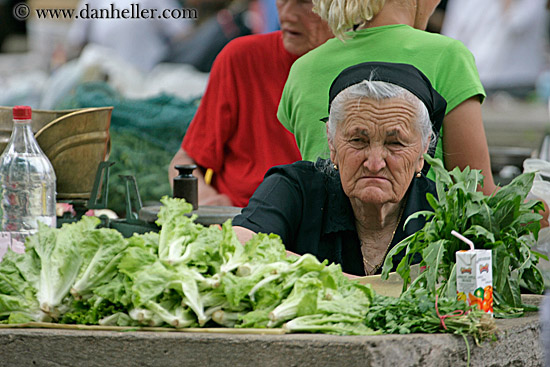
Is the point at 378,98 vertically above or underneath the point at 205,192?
above

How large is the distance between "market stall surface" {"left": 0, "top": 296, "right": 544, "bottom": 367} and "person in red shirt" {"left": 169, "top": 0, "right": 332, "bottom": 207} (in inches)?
90.6

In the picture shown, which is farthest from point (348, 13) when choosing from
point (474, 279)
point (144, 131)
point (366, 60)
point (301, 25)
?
point (144, 131)

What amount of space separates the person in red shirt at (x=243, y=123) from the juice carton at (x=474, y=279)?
212 centimetres

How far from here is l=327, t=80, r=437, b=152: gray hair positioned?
8.52ft

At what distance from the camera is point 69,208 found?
4461 mm

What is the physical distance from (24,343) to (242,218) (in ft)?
3.31

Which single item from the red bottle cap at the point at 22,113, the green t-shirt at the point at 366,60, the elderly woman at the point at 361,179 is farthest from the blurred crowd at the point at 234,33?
the red bottle cap at the point at 22,113

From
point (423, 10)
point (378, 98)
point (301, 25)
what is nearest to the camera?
point (378, 98)

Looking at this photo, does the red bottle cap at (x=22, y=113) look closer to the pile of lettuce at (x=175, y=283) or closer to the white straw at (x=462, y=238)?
the pile of lettuce at (x=175, y=283)

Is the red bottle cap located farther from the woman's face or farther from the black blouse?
the woman's face

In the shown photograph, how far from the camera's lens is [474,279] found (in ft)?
6.43

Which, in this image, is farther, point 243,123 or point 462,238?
point 243,123

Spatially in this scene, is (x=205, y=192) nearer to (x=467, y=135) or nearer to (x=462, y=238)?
(x=467, y=135)

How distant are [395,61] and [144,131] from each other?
11.4 ft
